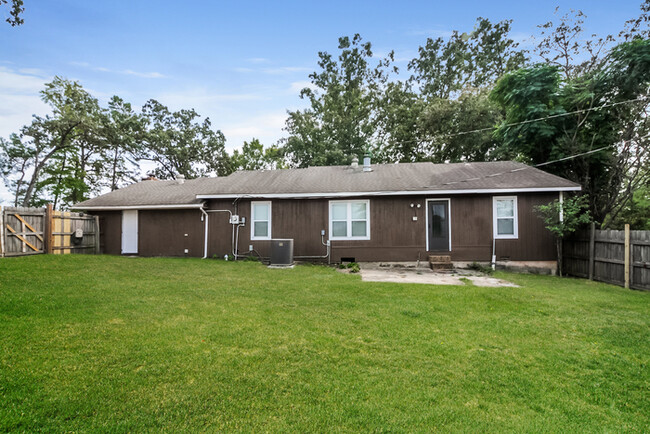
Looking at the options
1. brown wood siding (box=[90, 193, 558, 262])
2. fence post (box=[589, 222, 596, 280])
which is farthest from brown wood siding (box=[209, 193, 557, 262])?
fence post (box=[589, 222, 596, 280])

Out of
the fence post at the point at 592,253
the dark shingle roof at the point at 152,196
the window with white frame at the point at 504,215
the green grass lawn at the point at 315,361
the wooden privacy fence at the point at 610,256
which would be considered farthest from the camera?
the dark shingle roof at the point at 152,196

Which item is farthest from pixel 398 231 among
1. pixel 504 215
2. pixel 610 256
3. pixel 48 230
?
pixel 48 230

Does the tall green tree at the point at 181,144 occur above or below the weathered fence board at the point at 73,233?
above

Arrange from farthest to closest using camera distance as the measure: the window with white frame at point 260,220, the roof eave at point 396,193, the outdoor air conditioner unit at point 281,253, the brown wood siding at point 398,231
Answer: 1. the window with white frame at point 260,220
2. the brown wood siding at point 398,231
3. the outdoor air conditioner unit at point 281,253
4. the roof eave at point 396,193

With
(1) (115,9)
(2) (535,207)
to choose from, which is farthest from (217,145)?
(2) (535,207)

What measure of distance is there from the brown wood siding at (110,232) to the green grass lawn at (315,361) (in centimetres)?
767

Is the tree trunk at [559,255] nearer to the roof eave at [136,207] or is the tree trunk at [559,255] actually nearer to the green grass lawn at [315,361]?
the green grass lawn at [315,361]

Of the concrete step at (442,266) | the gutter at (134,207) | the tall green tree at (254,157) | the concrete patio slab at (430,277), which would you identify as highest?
the tall green tree at (254,157)

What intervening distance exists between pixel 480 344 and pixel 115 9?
13.2 m

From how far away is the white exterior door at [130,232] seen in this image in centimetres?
1297

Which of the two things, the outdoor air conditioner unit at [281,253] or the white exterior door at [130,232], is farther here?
the white exterior door at [130,232]

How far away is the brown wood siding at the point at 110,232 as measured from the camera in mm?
13119

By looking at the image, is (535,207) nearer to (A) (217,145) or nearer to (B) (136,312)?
(B) (136,312)

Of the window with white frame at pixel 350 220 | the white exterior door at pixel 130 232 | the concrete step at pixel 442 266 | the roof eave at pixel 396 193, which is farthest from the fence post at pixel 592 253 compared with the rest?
the white exterior door at pixel 130 232
